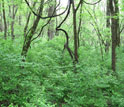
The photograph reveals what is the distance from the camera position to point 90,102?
13.7ft

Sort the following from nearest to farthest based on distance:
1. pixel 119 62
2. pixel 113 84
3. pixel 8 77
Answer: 1. pixel 8 77
2. pixel 113 84
3. pixel 119 62

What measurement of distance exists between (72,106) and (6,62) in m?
2.45

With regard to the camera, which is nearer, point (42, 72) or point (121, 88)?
point (121, 88)

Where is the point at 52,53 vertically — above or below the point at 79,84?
above

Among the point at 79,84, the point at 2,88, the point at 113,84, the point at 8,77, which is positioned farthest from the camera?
the point at 113,84

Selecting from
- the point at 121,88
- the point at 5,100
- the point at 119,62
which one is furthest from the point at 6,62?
the point at 119,62

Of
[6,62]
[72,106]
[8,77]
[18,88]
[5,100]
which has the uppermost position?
[6,62]

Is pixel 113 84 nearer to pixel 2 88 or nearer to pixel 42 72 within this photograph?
pixel 42 72

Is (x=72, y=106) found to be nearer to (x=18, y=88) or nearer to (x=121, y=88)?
(x=18, y=88)

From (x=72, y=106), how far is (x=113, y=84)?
7.88ft

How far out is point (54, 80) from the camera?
5.23 metres

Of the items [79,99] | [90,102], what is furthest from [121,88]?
[79,99]

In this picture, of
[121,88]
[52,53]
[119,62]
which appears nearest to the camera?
[121,88]

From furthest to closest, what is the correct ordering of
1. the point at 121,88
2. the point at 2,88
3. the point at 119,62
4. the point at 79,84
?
1. the point at 119,62
2. the point at 121,88
3. the point at 79,84
4. the point at 2,88
